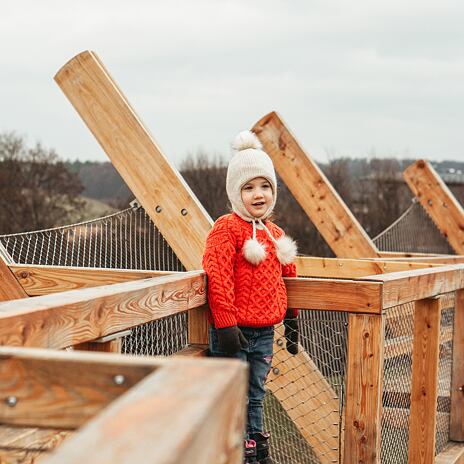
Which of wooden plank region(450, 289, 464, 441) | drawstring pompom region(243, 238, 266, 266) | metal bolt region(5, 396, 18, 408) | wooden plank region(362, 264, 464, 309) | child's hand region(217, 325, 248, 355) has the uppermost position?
drawstring pompom region(243, 238, 266, 266)

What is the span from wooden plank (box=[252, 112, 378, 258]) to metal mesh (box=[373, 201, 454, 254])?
1.48 metres

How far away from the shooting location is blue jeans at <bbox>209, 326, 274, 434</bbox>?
135 inches

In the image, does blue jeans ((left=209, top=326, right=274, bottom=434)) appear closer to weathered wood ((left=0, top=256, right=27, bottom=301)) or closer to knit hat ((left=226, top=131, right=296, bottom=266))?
knit hat ((left=226, top=131, right=296, bottom=266))

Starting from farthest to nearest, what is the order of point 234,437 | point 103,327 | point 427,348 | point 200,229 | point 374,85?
point 374,85 < point 200,229 < point 427,348 < point 103,327 < point 234,437

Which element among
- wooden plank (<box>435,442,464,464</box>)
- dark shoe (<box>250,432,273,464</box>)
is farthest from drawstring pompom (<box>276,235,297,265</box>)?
wooden plank (<box>435,442,464,464</box>)

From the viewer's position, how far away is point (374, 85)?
64.5ft

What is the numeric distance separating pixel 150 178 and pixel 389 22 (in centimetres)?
971

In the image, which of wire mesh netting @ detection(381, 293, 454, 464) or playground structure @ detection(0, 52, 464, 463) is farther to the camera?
wire mesh netting @ detection(381, 293, 454, 464)

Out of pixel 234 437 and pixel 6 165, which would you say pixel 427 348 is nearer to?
pixel 234 437

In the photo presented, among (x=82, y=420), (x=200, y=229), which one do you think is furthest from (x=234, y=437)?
(x=200, y=229)

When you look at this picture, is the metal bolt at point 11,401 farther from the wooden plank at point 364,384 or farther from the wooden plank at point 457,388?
the wooden plank at point 457,388

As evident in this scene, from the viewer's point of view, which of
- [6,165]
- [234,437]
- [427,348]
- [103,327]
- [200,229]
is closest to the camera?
[234,437]

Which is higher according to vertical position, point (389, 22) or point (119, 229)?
point (389, 22)

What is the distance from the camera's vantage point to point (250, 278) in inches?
134
